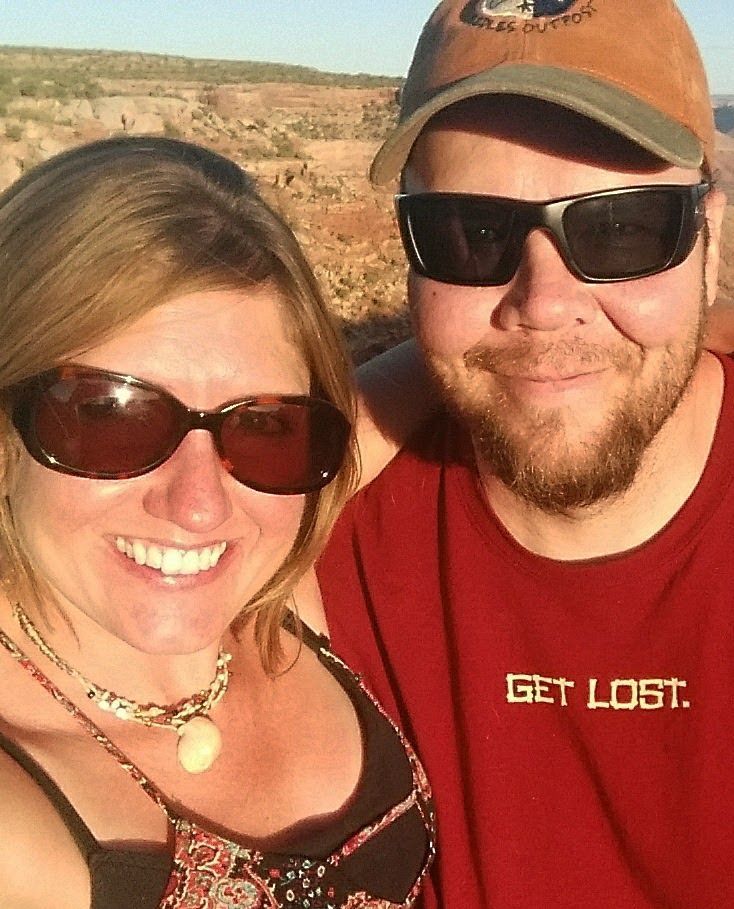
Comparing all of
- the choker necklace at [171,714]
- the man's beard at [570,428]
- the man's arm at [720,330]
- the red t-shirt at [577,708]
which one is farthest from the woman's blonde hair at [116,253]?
the man's arm at [720,330]

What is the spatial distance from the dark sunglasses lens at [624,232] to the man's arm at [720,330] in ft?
1.74

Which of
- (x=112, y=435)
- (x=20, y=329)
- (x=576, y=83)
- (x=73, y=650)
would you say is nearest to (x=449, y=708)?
(x=73, y=650)

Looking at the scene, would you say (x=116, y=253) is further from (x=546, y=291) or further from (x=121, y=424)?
(x=546, y=291)

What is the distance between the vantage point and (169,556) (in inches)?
68.8

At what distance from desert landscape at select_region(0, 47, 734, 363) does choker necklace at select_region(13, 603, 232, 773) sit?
1128 mm

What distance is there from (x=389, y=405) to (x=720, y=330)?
1.00 m

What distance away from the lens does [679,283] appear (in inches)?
78.1

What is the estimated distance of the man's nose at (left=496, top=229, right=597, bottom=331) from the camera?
1.93 metres

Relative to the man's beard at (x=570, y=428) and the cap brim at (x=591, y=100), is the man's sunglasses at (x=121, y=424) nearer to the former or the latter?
the man's beard at (x=570, y=428)

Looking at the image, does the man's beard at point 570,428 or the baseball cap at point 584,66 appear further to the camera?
the man's beard at point 570,428

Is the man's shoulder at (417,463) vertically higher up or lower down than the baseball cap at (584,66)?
lower down

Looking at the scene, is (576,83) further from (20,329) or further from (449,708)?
(449,708)

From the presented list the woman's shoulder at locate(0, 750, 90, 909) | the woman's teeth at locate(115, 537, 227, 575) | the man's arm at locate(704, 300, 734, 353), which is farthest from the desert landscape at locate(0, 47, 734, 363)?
the woman's shoulder at locate(0, 750, 90, 909)

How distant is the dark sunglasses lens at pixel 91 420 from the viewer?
62.2 inches
